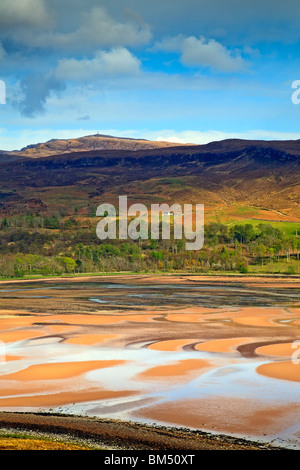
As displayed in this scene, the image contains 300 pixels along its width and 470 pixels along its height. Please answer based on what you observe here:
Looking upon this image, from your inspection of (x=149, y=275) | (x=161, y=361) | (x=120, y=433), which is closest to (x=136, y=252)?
(x=149, y=275)

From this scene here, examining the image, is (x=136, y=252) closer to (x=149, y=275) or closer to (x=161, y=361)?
(x=149, y=275)

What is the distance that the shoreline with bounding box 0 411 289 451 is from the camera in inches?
726

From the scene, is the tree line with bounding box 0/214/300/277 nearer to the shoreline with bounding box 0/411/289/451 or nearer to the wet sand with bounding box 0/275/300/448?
the wet sand with bounding box 0/275/300/448

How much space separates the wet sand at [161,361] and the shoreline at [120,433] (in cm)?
74

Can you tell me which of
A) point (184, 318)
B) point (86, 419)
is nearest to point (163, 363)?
point (86, 419)

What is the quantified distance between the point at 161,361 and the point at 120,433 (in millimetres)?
11549

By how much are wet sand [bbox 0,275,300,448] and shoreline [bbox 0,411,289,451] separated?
74cm

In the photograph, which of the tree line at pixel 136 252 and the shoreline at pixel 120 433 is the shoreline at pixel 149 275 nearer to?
the tree line at pixel 136 252

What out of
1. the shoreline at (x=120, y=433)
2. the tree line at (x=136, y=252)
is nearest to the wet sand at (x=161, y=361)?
the shoreline at (x=120, y=433)

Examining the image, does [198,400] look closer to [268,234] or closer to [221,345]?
[221,345]

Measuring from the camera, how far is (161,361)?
31.0 metres

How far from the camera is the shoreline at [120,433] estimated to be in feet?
60.5
